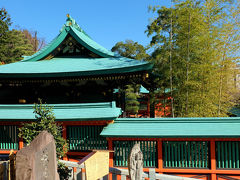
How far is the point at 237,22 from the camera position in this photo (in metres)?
6.41

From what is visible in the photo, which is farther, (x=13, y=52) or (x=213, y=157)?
(x=13, y=52)

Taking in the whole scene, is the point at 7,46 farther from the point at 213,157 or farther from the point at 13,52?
the point at 213,157

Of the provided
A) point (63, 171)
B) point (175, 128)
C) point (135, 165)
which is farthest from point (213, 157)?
point (63, 171)

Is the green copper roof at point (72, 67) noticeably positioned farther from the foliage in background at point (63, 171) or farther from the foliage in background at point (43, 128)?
the foliage in background at point (63, 171)

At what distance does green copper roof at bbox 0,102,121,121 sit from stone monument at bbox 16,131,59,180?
3403mm

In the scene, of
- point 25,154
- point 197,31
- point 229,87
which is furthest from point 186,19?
point 25,154

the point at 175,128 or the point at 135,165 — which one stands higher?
the point at 175,128

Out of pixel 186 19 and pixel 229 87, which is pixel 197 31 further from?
pixel 229 87

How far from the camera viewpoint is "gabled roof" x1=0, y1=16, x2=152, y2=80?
605cm

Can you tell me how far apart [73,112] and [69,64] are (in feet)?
7.28

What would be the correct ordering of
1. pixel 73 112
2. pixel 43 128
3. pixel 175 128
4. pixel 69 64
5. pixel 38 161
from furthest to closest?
1. pixel 69 64
2. pixel 73 112
3. pixel 175 128
4. pixel 43 128
5. pixel 38 161

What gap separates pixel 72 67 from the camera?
21.6 ft

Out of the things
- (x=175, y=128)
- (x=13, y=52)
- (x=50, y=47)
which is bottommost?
(x=175, y=128)

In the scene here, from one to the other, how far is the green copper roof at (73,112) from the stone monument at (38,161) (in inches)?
134
